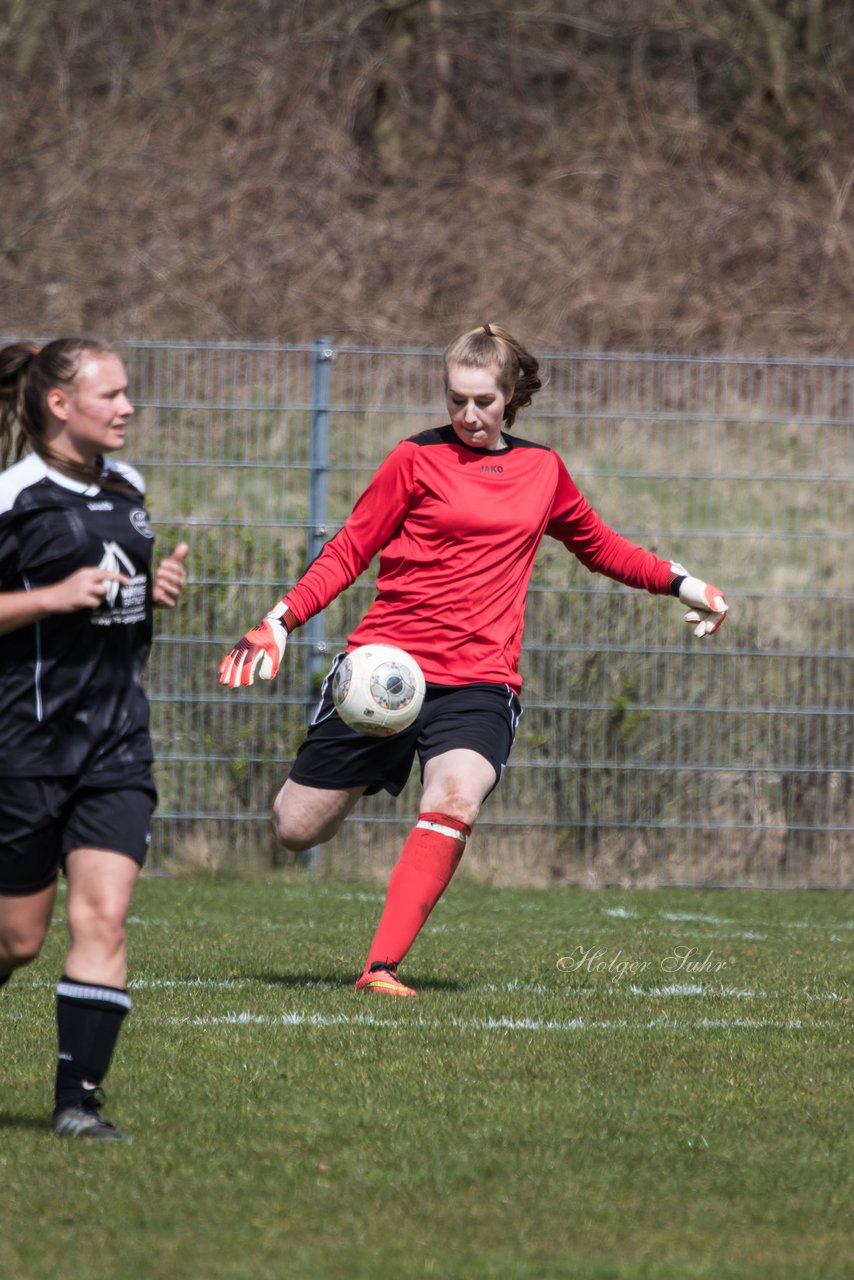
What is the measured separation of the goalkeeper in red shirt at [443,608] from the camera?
6.31 meters

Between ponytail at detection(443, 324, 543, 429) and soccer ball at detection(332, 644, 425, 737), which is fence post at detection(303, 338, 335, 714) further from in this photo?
soccer ball at detection(332, 644, 425, 737)

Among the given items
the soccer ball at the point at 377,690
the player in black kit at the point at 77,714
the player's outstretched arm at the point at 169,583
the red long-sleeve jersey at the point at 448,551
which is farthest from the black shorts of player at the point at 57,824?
the red long-sleeve jersey at the point at 448,551

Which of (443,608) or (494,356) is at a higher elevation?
(494,356)

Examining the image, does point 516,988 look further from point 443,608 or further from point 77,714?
point 77,714

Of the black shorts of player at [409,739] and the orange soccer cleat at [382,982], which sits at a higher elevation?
the black shorts of player at [409,739]

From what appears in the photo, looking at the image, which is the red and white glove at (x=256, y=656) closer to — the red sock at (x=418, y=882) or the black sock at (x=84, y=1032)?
the red sock at (x=418, y=882)

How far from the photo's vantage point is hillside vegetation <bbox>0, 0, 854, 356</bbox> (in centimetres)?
1664

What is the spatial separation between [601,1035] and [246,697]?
5084mm

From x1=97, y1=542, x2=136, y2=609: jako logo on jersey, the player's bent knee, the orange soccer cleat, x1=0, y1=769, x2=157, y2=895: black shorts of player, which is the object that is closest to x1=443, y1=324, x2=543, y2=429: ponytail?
the orange soccer cleat

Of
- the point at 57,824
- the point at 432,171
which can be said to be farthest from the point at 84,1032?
the point at 432,171

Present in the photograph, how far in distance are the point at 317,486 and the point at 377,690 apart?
428cm

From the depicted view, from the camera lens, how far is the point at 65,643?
4316mm

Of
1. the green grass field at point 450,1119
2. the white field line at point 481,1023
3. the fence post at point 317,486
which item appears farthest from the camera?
the fence post at point 317,486

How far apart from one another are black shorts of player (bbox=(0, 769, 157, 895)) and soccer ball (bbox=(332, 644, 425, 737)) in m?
1.93
